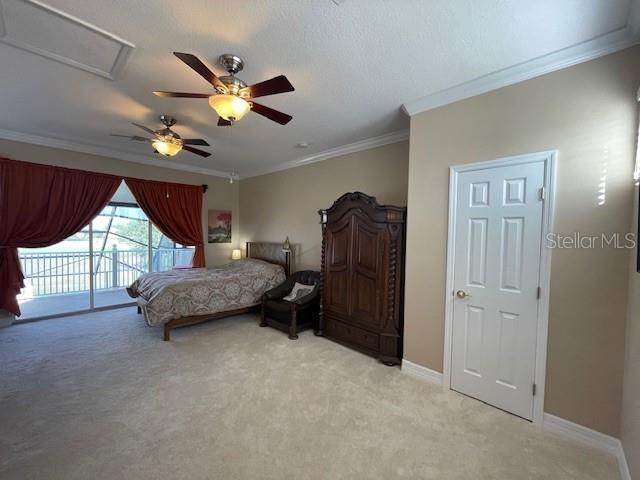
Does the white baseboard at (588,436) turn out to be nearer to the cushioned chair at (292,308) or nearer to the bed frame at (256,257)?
the cushioned chair at (292,308)

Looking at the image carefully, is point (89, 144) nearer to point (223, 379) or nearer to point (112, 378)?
point (112, 378)

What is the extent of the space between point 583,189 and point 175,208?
19.3 ft

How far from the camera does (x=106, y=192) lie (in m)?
4.63

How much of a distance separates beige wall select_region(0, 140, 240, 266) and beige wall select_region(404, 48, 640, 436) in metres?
5.23

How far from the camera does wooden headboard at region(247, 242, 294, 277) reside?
513 centimetres

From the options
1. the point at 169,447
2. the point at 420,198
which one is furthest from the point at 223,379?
the point at 420,198

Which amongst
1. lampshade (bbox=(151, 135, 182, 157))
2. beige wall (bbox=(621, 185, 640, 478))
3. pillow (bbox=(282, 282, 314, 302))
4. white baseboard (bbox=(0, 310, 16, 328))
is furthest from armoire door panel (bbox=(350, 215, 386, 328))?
white baseboard (bbox=(0, 310, 16, 328))

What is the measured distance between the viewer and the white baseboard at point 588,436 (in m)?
1.75

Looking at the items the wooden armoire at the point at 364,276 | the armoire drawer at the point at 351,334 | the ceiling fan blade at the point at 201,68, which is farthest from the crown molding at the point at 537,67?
the armoire drawer at the point at 351,334

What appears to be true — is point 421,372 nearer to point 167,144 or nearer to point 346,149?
point 346,149

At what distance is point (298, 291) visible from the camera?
13.9 feet

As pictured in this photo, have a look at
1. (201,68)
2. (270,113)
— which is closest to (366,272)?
(270,113)

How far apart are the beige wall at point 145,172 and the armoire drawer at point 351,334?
3.55 metres

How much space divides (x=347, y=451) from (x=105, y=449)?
1.60 meters
